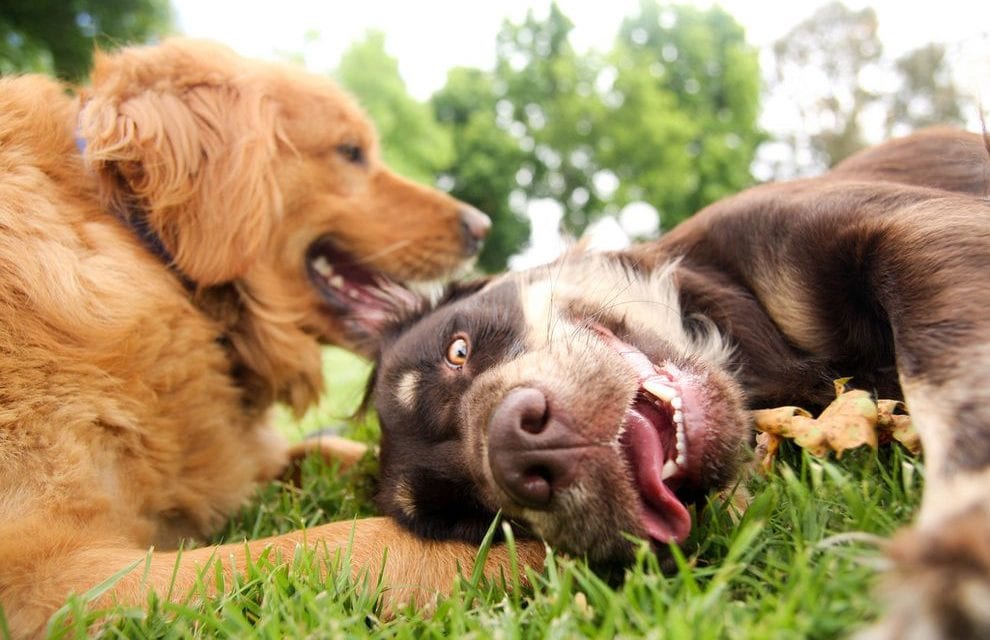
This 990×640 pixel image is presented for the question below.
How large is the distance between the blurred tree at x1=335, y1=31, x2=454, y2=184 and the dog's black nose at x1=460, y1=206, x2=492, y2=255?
89.0 feet

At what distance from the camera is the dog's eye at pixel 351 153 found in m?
4.44

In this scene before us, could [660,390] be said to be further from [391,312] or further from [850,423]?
[391,312]

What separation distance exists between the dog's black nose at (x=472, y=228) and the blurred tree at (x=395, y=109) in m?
27.1

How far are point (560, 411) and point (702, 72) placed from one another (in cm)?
4152

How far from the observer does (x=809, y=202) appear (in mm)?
2910

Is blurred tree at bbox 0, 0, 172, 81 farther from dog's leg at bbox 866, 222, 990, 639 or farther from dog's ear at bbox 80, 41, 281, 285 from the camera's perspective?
dog's leg at bbox 866, 222, 990, 639

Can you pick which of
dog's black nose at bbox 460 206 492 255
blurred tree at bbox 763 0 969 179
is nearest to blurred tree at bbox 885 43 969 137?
blurred tree at bbox 763 0 969 179

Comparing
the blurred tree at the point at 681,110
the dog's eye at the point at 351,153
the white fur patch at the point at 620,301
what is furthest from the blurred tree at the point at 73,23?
the blurred tree at the point at 681,110

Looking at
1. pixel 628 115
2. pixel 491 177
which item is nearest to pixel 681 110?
pixel 628 115

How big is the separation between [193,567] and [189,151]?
2111mm

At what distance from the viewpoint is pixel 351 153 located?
4512mm

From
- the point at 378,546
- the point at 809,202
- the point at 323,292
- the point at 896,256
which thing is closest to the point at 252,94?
the point at 323,292

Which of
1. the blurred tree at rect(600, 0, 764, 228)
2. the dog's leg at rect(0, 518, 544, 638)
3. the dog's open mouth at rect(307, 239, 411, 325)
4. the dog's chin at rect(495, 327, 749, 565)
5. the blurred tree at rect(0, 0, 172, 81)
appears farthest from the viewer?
the blurred tree at rect(600, 0, 764, 228)

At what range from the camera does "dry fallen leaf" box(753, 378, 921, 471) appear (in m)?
2.44
